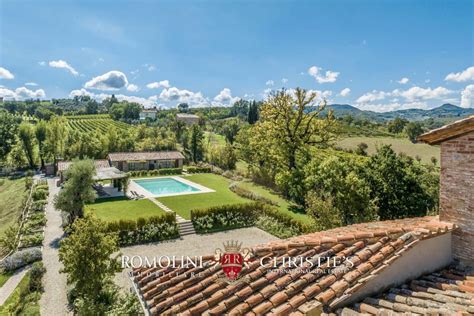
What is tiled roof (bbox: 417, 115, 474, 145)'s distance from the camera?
495 cm

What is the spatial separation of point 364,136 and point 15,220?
6168 centimetres

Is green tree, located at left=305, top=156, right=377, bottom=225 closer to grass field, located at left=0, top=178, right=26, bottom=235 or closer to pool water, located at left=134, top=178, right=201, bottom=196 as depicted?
pool water, located at left=134, top=178, right=201, bottom=196

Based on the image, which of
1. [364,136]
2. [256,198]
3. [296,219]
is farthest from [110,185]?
[364,136]

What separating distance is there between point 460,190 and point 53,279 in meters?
17.8

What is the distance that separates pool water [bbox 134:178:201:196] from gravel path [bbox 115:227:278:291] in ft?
45.1

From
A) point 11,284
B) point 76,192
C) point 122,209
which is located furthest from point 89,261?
point 122,209

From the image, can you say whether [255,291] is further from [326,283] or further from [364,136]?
[364,136]

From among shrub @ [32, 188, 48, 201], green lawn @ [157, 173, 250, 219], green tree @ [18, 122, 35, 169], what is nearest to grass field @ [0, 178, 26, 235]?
shrub @ [32, 188, 48, 201]

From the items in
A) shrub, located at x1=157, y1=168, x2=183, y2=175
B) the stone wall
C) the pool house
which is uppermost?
the stone wall

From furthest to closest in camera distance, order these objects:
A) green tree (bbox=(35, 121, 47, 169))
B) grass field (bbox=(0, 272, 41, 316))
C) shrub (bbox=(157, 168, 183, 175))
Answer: green tree (bbox=(35, 121, 47, 169))
shrub (bbox=(157, 168, 183, 175))
grass field (bbox=(0, 272, 41, 316))

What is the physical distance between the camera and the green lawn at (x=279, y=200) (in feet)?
78.5

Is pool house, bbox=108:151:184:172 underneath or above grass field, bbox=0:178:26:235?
above

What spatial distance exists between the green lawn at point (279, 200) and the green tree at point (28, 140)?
125 feet

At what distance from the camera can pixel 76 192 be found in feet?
72.8
